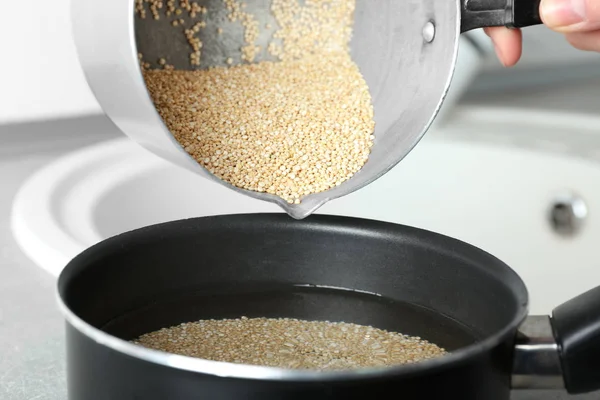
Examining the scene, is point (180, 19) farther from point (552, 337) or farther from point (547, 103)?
point (547, 103)

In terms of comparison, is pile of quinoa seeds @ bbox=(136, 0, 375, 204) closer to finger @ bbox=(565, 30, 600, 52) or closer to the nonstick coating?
the nonstick coating

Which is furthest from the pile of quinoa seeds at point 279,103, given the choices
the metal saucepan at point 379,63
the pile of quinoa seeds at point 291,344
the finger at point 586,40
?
the finger at point 586,40

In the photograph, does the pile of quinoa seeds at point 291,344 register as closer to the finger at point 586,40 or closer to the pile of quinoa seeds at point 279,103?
the pile of quinoa seeds at point 279,103

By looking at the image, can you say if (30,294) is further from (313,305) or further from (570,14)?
(570,14)

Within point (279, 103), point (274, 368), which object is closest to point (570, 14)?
point (279, 103)

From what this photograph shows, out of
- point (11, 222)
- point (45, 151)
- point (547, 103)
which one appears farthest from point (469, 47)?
point (11, 222)

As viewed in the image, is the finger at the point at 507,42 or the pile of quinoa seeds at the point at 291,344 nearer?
the pile of quinoa seeds at the point at 291,344

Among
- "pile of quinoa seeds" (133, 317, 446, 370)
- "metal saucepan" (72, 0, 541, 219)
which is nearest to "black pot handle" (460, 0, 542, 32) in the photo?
"metal saucepan" (72, 0, 541, 219)
